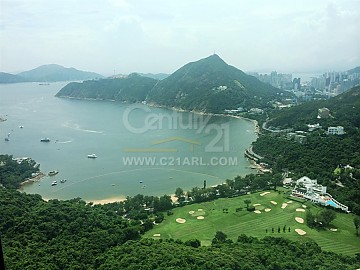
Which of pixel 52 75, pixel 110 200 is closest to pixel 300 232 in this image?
pixel 110 200

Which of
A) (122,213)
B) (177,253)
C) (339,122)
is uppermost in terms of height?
(339,122)

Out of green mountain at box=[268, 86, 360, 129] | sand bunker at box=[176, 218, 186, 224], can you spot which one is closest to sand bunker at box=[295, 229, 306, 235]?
sand bunker at box=[176, 218, 186, 224]

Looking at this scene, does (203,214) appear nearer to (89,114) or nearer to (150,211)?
(150,211)

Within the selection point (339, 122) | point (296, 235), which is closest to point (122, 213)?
point (296, 235)

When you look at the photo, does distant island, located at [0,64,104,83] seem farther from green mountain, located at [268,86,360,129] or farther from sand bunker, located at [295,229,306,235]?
sand bunker, located at [295,229,306,235]

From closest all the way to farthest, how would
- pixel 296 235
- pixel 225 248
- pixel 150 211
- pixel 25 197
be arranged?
pixel 225 248, pixel 296 235, pixel 25 197, pixel 150 211

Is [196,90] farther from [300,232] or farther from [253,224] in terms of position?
[300,232]

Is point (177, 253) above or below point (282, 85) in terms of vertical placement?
below
